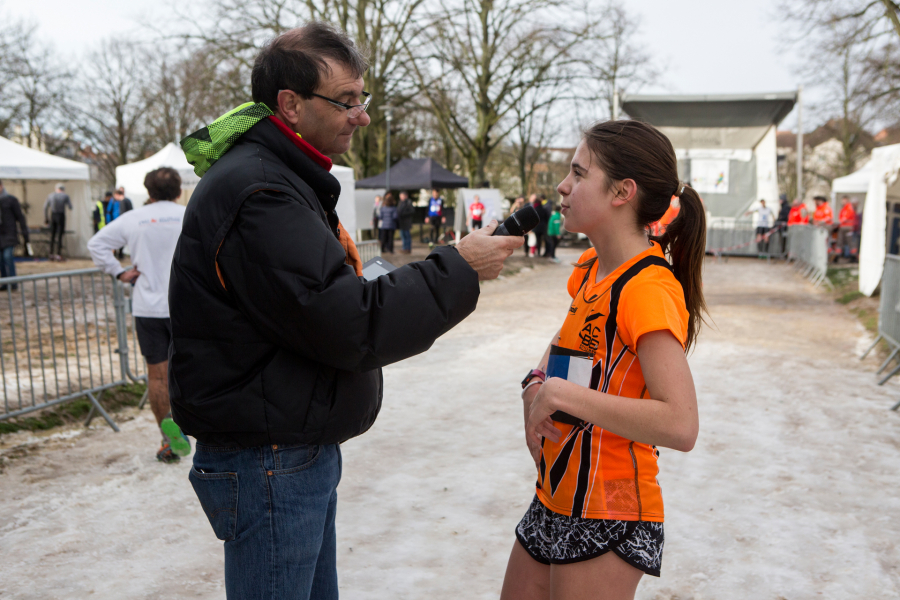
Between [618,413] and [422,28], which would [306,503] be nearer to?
[618,413]

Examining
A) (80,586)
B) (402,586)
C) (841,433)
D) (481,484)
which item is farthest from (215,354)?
(841,433)

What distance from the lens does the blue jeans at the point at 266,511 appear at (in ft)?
5.63

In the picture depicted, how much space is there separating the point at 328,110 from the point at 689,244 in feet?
3.48

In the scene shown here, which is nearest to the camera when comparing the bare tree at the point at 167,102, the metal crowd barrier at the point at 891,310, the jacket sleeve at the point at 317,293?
Result: the jacket sleeve at the point at 317,293

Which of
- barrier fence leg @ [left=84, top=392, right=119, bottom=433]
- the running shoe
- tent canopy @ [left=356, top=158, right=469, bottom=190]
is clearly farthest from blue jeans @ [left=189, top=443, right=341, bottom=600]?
tent canopy @ [left=356, top=158, right=469, bottom=190]

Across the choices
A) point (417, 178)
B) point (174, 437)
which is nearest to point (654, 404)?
point (174, 437)

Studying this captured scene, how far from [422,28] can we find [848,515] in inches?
890

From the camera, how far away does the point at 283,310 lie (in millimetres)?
1526

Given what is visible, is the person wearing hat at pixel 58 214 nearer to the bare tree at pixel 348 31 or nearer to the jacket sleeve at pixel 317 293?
the bare tree at pixel 348 31

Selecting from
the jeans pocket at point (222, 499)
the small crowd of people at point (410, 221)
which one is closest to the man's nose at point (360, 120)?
the jeans pocket at point (222, 499)

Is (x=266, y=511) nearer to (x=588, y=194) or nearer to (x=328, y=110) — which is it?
(x=328, y=110)

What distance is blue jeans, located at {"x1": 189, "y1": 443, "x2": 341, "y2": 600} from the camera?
1716mm

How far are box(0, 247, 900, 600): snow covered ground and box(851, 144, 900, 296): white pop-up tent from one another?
14.8 ft

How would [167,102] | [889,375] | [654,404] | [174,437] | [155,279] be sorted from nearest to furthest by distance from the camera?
1. [654,404]
2. [174,437]
3. [155,279]
4. [889,375]
5. [167,102]
